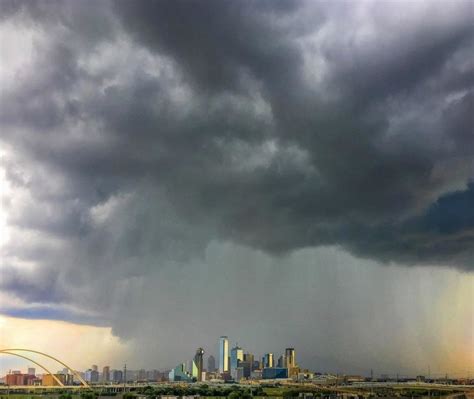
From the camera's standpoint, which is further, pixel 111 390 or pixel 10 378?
pixel 10 378

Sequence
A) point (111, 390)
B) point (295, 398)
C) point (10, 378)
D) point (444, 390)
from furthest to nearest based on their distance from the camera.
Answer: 1. point (10, 378)
2. point (111, 390)
3. point (444, 390)
4. point (295, 398)

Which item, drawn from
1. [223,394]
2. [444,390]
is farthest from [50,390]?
[444,390]

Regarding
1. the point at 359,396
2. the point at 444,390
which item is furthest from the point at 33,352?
the point at 444,390

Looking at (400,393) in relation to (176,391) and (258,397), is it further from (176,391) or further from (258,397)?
(176,391)

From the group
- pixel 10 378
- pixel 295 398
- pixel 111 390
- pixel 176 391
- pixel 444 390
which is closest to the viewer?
pixel 295 398

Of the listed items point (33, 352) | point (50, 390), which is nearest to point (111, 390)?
point (50, 390)

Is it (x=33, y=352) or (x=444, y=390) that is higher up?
(x=33, y=352)

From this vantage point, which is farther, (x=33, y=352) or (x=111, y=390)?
(x=111, y=390)

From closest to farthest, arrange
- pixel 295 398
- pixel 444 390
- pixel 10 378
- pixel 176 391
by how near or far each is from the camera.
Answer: pixel 295 398, pixel 176 391, pixel 444 390, pixel 10 378

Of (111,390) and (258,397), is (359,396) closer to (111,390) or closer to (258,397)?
(258,397)
